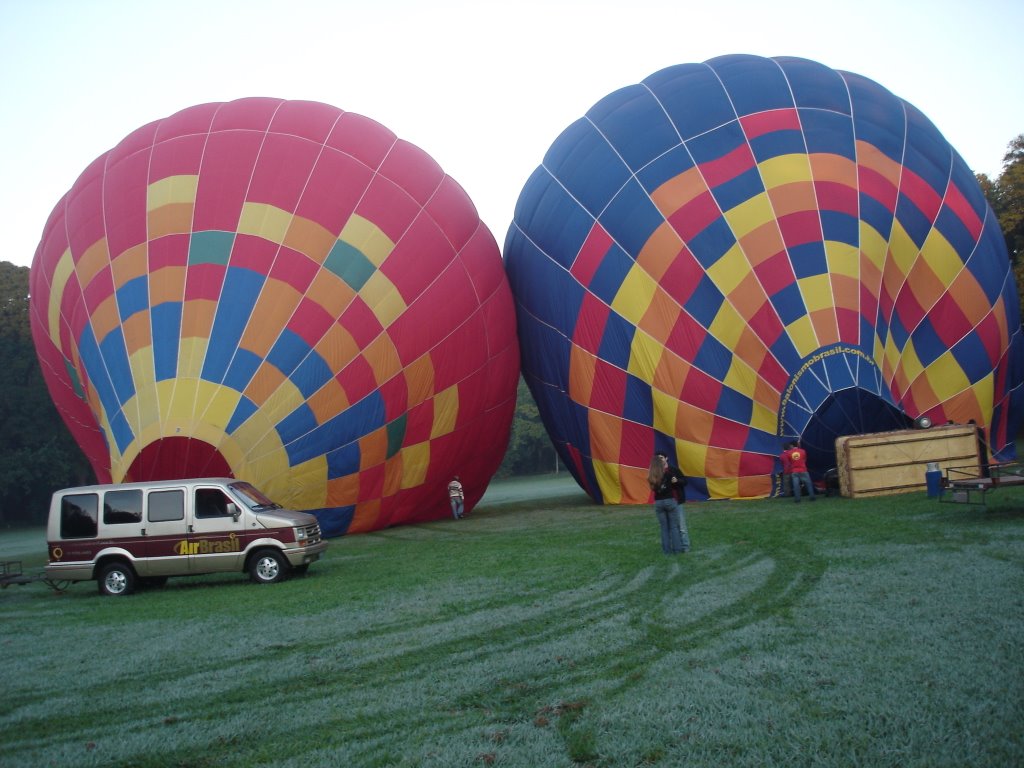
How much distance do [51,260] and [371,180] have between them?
16.9 ft

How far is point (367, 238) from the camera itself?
1264cm

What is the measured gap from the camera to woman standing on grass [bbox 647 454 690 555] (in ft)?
27.4

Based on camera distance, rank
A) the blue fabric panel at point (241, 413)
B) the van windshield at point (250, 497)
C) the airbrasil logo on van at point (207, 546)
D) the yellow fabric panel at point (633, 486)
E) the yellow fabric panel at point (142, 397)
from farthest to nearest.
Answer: the yellow fabric panel at point (633, 486) < the blue fabric panel at point (241, 413) < the yellow fabric panel at point (142, 397) < the van windshield at point (250, 497) < the airbrasil logo on van at point (207, 546)

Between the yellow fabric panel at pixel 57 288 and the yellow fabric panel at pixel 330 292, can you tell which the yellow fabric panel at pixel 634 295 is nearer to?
the yellow fabric panel at pixel 330 292

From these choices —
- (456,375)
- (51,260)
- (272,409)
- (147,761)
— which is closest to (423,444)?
(456,375)

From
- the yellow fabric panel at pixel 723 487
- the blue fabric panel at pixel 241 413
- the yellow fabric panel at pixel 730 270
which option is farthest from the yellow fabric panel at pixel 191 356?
the yellow fabric panel at pixel 723 487

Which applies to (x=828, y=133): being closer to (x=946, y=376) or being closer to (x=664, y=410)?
(x=946, y=376)

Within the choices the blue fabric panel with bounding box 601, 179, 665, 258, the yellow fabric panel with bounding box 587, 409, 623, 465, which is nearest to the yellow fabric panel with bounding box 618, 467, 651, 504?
the yellow fabric panel with bounding box 587, 409, 623, 465

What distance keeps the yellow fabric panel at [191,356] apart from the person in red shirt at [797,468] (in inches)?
319

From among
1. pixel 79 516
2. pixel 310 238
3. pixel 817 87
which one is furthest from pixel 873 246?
pixel 79 516

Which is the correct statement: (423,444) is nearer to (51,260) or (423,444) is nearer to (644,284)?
(644,284)

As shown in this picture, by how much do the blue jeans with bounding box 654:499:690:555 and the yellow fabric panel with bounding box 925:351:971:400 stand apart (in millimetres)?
7124

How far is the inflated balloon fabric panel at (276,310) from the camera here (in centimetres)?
1118

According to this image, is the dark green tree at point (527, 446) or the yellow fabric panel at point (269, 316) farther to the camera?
the dark green tree at point (527, 446)
